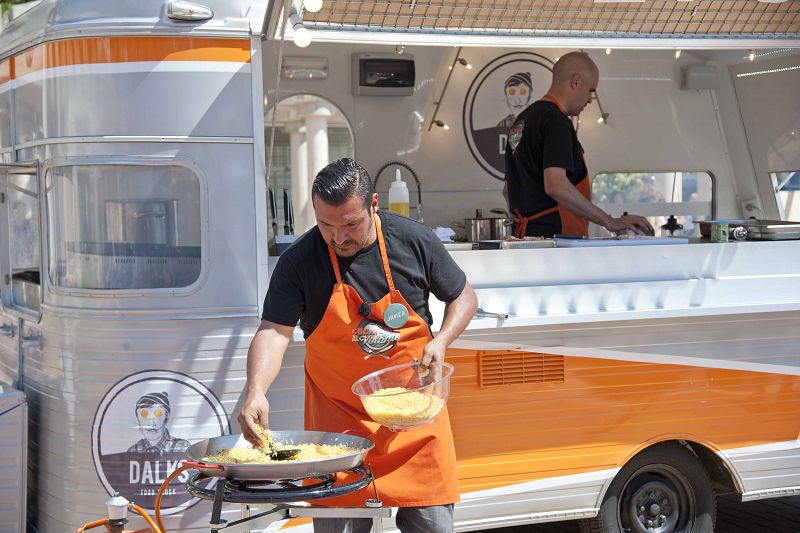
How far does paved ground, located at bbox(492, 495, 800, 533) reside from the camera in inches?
231

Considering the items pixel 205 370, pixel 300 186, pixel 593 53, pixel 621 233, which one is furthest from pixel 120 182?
Result: pixel 593 53

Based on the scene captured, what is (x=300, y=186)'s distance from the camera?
7.79m

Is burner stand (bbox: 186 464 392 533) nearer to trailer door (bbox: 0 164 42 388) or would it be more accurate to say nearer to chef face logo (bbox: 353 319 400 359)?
chef face logo (bbox: 353 319 400 359)

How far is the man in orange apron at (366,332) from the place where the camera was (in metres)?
3.37

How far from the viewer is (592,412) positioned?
4.79 metres

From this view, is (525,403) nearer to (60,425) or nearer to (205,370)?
(205,370)

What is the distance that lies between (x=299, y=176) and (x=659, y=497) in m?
4.63

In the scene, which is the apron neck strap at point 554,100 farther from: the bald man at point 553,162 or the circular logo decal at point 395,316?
the circular logo decal at point 395,316

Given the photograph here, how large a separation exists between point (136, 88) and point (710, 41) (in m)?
2.88

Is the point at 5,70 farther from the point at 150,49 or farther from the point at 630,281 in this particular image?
the point at 630,281

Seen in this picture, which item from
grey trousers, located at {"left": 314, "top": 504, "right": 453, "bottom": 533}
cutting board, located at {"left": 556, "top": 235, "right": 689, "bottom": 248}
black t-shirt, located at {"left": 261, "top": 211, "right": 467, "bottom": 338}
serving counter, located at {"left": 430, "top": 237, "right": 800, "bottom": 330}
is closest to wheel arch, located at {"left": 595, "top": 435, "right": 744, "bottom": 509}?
serving counter, located at {"left": 430, "top": 237, "right": 800, "bottom": 330}

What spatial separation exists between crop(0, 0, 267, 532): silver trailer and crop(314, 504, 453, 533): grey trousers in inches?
37.8

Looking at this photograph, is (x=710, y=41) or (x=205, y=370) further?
(x=710, y=41)

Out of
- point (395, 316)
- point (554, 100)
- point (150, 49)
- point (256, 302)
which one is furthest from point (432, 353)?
point (554, 100)
